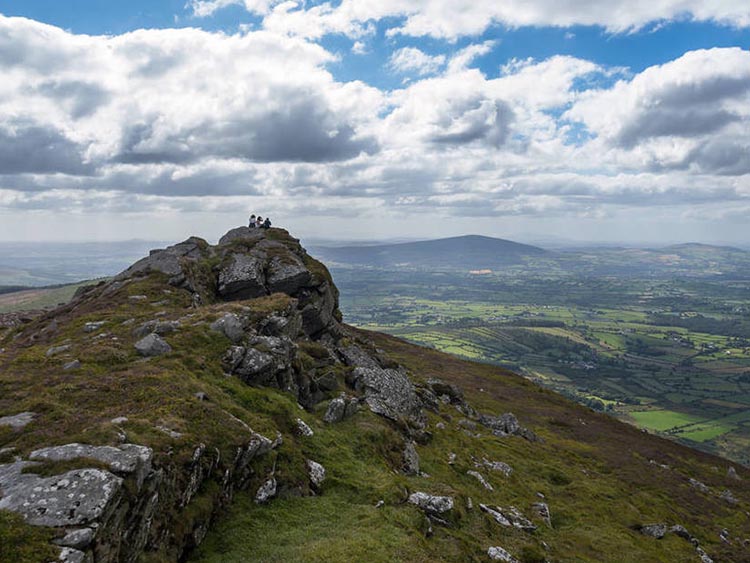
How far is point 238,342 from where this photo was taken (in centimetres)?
3728

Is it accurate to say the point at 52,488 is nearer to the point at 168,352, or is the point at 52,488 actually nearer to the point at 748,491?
the point at 168,352

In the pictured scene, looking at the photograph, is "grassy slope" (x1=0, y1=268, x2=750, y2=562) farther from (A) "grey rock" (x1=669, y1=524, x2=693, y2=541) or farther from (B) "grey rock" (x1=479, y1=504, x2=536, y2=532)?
(A) "grey rock" (x1=669, y1=524, x2=693, y2=541)

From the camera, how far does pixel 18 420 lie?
2105 cm

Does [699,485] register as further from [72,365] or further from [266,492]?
[72,365]

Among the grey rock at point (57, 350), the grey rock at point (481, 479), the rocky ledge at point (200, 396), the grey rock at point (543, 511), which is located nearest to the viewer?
the rocky ledge at point (200, 396)

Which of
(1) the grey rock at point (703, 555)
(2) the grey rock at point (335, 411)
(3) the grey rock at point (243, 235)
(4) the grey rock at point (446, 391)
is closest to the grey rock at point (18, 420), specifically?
(2) the grey rock at point (335, 411)

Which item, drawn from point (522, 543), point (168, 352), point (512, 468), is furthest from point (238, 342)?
point (512, 468)

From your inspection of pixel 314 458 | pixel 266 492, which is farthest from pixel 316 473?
pixel 266 492

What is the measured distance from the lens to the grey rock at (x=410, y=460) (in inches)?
1410

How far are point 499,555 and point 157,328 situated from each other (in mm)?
31174

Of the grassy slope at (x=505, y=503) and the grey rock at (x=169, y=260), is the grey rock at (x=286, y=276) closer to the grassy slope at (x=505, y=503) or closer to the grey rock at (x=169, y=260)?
the grey rock at (x=169, y=260)

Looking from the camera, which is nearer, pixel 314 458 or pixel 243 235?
pixel 314 458

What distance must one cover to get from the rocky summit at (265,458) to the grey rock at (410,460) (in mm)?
220

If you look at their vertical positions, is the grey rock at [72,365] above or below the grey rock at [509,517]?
above
